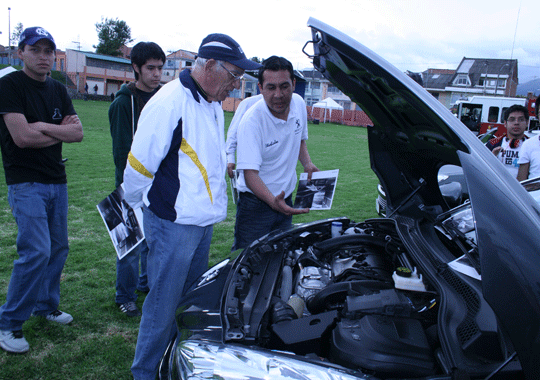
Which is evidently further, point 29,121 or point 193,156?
point 29,121

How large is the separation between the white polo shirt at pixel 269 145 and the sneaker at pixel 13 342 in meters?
1.79

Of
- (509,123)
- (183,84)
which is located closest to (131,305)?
(183,84)

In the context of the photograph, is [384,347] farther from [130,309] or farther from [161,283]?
[130,309]

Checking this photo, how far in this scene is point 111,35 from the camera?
235 feet

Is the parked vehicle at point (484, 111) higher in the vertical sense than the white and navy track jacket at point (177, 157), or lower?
higher

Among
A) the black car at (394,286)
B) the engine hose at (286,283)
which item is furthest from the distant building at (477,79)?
the engine hose at (286,283)

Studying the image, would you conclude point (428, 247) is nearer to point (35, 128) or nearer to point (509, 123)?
point (35, 128)

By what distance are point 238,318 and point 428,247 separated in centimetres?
110

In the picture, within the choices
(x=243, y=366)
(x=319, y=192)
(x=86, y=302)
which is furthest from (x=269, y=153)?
(x=86, y=302)

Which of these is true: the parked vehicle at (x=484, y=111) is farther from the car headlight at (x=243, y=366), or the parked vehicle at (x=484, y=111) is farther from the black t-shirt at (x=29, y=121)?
the car headlight at (x=243, y=366)

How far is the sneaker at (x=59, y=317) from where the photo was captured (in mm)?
2846

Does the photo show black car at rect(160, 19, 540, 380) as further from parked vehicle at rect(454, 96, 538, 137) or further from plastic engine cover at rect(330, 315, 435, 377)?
parked vehicle at rect(454, 96, 538, 137)

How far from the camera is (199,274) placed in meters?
2.40

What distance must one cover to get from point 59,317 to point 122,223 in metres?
0.98
